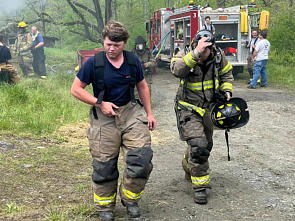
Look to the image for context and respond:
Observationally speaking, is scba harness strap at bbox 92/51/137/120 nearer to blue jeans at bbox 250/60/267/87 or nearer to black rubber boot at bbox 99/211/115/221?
black rubber boot at bbox 99/211/115/221

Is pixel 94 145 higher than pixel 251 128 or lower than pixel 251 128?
higher

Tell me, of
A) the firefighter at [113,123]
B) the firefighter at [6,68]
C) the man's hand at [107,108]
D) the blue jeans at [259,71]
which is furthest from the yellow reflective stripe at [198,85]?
the blue jeans at [259,71]

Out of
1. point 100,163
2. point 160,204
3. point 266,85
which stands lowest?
point 266,85

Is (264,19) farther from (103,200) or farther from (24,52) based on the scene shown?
(103,200)

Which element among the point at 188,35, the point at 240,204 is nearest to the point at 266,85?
the point at 188,35

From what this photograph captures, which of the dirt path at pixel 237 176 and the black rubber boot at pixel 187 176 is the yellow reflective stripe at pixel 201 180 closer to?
the dirt path at pixel 237 176

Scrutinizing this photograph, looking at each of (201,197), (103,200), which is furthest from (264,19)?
(103,200)

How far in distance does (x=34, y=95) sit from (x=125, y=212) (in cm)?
610

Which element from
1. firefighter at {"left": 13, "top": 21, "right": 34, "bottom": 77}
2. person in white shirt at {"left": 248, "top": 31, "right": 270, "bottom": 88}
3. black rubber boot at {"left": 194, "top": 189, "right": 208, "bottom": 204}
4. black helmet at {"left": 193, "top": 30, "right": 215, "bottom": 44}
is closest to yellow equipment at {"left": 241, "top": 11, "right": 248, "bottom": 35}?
person in white shirt at {"left": 248, "top": 31, "right": 270, "bottom": 88}

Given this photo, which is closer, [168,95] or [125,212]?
[125,212]

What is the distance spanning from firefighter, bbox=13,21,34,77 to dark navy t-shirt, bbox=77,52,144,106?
12932 mm

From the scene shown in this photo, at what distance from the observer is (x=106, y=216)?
363 cm

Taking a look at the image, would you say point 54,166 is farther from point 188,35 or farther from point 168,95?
point 188,35

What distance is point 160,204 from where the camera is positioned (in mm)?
4176
